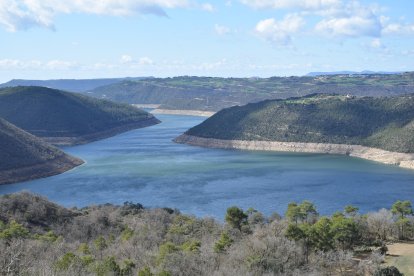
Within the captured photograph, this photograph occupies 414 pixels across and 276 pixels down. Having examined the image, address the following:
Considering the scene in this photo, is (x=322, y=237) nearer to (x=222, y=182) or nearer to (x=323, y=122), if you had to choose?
(x=222, y=182)

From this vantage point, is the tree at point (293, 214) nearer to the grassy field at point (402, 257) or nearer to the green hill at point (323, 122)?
the grassy field at point (402, 257)

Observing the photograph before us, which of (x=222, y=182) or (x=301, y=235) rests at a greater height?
(x=301, y=235)

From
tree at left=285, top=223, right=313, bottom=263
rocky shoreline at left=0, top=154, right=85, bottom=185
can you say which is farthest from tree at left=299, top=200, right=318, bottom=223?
rocky shoreline at left=0, top=154, right=85, bottom=185

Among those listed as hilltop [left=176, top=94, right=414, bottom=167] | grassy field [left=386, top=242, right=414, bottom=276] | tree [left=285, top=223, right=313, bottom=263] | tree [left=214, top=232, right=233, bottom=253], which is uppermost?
hilltop [left=176, top=94, right=414, bottom=167]

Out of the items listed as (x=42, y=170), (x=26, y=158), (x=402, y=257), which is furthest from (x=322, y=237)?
(x=26, y=158)

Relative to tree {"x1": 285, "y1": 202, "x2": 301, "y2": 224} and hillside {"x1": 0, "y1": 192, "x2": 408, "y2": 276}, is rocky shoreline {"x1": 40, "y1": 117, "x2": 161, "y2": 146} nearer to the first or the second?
hillside {"x1": 0, "y1": 192, "x2": 408, "y2": 276}

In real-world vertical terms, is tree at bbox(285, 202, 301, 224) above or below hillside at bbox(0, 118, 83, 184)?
above
